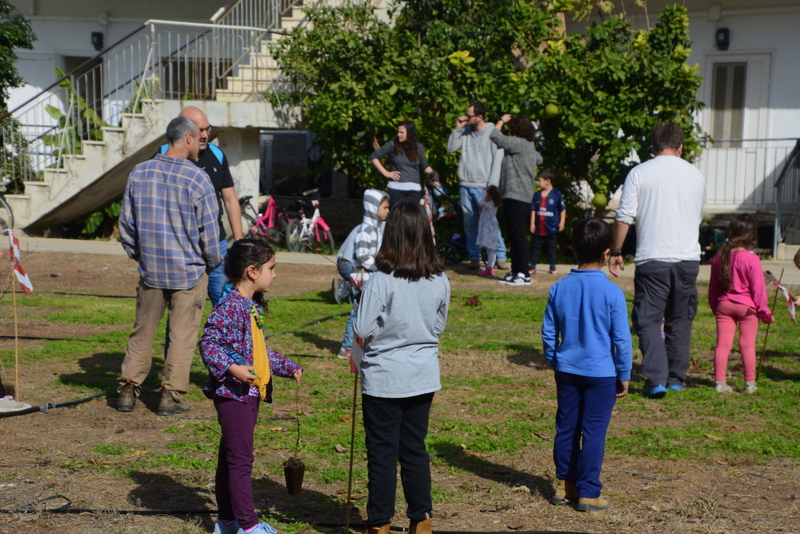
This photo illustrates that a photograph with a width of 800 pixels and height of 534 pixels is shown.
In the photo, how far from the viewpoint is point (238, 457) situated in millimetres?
4000

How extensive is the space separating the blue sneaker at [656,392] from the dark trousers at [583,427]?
2.14 meters

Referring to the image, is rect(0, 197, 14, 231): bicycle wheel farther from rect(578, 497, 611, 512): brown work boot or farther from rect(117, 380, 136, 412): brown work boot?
rect(578, 497, 611, 512): brown work boot

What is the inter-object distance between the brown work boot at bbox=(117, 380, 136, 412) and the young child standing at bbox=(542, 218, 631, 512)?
2.95m

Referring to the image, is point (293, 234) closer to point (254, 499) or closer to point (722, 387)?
point (722, 387)

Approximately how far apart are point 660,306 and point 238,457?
A: 370 cm

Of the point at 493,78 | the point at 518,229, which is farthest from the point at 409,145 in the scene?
the point at 493,78

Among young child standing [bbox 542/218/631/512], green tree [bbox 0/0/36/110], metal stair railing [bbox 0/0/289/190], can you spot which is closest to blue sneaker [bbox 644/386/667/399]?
young child standing [bbox 542/218/631/512]

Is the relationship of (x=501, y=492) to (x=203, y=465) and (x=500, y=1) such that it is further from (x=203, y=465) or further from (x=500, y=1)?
(x=500, y=1)

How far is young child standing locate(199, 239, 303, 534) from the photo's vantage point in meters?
4.00

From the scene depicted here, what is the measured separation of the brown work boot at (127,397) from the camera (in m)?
6.11

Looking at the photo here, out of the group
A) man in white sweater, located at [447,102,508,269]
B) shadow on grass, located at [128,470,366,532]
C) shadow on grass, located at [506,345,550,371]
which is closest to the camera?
shadow on grass, located at [128,470,366,532]

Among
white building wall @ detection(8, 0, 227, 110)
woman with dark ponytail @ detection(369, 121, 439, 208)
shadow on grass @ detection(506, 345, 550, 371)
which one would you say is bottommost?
shadow on grass @ detection(506, 345, 550, 371)

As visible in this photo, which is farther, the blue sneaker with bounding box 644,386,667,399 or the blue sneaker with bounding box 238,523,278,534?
the blue sneaker with bounding box 644,386,667,399

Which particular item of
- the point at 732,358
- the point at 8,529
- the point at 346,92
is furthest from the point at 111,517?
the point at 346,92
